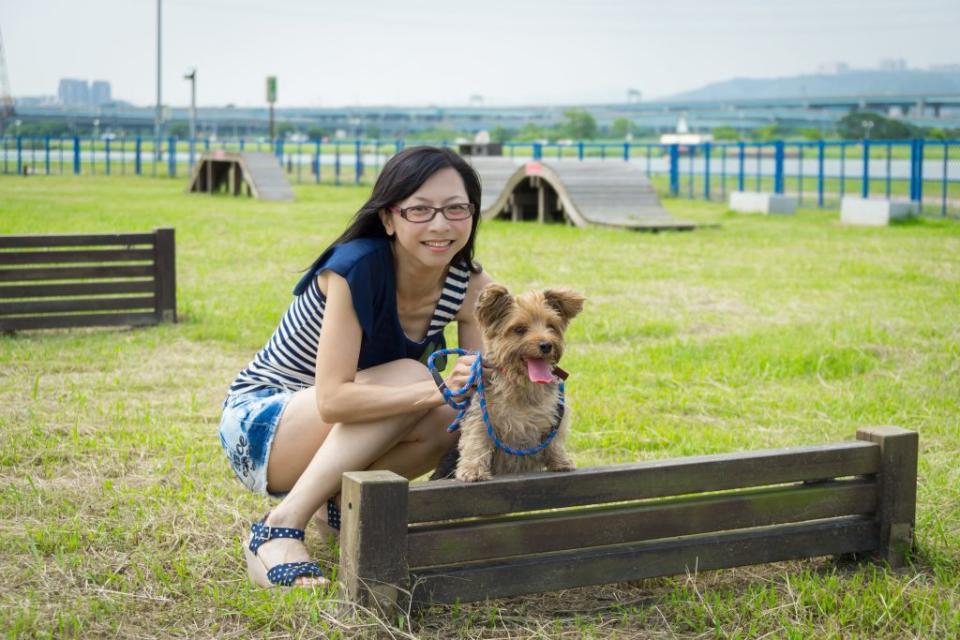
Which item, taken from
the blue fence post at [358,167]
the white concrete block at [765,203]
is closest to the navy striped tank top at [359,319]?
the white concrete block at [765,203]

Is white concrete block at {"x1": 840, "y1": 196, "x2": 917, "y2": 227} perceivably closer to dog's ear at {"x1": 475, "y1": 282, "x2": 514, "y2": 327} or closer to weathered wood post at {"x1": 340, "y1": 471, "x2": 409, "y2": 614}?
dog's ear at {"x1": 475, "y1": 282, "x2": 514, "y2": 327}

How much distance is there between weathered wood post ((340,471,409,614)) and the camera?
312 cm

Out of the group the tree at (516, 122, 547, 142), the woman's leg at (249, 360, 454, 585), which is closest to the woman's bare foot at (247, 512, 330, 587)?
the woman's leg at (249, 360, 454, 585)

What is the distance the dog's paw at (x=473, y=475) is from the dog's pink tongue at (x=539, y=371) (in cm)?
35

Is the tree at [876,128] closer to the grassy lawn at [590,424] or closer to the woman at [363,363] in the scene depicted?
the grassy lawn at [590,424]

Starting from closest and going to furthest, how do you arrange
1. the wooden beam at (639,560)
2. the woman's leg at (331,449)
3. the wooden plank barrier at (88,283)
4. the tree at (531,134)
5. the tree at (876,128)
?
1. the wooden beam at (639,560)
2. the woman's leg at (331,449)
3. the wooden plank barrier at (88,283)
4. the tree at (876,128)
5. the tree at (531,134)

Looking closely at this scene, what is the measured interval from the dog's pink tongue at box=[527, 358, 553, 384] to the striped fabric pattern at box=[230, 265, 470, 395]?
2.66 ft

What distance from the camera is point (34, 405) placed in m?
6.23

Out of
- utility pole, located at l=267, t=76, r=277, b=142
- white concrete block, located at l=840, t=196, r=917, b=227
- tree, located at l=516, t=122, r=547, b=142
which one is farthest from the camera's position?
tree, located at l=516, t=122, r=547, b=142

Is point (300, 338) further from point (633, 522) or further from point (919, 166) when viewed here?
point (919, 166)

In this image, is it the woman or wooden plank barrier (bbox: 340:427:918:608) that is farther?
the woman

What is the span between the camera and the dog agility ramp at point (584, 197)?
18.4m

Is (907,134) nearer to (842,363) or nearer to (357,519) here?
(842,363)

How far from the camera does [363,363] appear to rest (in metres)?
3.87
